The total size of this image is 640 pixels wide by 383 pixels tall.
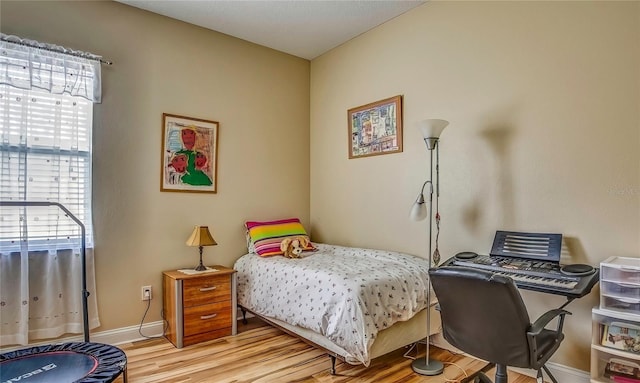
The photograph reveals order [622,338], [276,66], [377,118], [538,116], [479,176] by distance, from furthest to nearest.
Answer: [276,66], [377,118], [479,176], [538,116], [622,338]

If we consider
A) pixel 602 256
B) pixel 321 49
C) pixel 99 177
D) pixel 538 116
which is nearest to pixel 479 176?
pixel 538 116

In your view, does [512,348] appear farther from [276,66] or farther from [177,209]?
[276,66]

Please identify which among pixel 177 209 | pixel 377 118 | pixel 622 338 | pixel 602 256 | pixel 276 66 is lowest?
pixel 622 338

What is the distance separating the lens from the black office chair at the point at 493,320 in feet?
5.45

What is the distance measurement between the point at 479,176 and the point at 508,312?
131cm

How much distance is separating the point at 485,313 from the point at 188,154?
9.00 ft

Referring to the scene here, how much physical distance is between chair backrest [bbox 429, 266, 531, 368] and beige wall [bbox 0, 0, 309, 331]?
2.35 meters

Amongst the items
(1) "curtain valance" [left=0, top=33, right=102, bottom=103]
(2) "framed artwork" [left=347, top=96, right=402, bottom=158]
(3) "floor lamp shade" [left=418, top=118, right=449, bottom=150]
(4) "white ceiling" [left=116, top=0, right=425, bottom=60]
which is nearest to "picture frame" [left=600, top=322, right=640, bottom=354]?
(3) "floor lamp shade" [left=418, top=118, right=449, bottom=150]

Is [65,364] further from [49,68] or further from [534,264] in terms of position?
[534,264]

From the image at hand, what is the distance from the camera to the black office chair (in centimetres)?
166

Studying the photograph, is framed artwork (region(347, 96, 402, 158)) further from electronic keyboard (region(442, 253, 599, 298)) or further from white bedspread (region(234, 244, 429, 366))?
electronic keyboard (region(442, 253, 599, 298))

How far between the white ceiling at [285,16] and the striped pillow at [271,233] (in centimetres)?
187

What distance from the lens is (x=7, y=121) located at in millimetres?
2574

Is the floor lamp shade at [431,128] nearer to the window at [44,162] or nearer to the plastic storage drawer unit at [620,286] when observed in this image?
the plastic storage drawer unit at [620,286]
